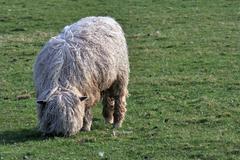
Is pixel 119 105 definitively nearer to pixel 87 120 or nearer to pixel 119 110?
pixel 119 110

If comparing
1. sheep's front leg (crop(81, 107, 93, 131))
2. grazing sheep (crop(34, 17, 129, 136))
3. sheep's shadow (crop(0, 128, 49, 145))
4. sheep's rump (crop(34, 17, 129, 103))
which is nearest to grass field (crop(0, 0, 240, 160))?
sheep's shadow (crop(0, 128, 49, 145))

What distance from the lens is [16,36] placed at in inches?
945

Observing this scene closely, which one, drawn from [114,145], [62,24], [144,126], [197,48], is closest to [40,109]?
[114,145]

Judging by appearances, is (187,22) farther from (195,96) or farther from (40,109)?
(40,109)

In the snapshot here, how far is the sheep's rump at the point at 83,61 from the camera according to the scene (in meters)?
12.1

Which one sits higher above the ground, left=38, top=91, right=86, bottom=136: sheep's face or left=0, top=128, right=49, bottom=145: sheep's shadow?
left=38, top=91, right=86, bottom=136: sheep's face

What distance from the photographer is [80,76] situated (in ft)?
40.0

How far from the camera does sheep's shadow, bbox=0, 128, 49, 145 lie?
12.0 m

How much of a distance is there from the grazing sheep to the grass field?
1.08 feet

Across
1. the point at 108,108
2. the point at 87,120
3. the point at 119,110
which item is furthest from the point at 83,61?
the point at 108,108

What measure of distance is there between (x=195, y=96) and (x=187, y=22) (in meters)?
11.3

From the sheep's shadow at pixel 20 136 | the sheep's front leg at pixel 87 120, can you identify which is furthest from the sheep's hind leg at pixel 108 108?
the sheep's shadow at pixel 20 136

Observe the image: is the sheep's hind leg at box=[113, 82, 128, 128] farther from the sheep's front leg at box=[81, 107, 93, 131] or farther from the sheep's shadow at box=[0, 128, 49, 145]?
the sheep's shadow at box=[0, 128, 49, 145]

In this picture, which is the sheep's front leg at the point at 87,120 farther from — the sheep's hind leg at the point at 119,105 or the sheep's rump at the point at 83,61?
the sheep's hind leg at the point at 119,105
